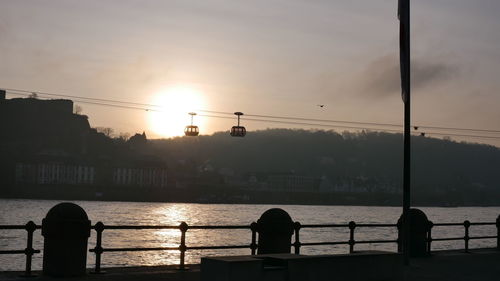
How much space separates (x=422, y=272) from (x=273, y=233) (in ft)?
14.5

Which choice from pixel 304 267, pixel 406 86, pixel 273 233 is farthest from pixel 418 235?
pixel 304 267

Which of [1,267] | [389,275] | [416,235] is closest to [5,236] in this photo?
[1,267]

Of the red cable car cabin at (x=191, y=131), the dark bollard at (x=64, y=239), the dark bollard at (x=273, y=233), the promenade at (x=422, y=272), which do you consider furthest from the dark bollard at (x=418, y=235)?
the red cable car cabin at (x=191, y=131)

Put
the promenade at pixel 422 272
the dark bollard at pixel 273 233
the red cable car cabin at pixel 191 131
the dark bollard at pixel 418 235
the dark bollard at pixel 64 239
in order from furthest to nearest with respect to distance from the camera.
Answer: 1. the red cable car cabin at pixel 191 131
2. the dark bollard at pixel 418 235
3. the dark bollard at pixel 273 233
4. the promenade at pixel 422 272
5. the dark bollard at pixel 64 239

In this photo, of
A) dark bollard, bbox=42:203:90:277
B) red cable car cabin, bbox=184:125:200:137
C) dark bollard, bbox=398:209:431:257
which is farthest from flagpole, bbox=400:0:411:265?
red cable car cabin, bbox=184:125:200:137

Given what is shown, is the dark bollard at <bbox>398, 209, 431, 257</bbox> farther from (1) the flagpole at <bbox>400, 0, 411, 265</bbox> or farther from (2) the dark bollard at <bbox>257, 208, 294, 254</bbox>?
(2) the dark bollard at <bbox>257, 208, 294, 254</bbox>

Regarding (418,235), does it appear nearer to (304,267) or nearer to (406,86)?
(406,86)

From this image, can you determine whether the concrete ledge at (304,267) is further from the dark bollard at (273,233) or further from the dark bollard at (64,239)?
the dark bollard at (64,239)

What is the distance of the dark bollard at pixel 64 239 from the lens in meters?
15.9

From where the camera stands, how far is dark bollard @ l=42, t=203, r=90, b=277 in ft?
52.2

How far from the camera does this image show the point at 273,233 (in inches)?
768

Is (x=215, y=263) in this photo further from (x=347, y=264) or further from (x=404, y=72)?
(x=404, y=72)

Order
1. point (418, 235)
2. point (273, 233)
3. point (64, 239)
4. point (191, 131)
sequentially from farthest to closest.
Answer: point (191, 131)
point (418, 235)
point (273, 233)
point (64, 239)

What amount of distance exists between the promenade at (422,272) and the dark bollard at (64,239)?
30 centimetres
